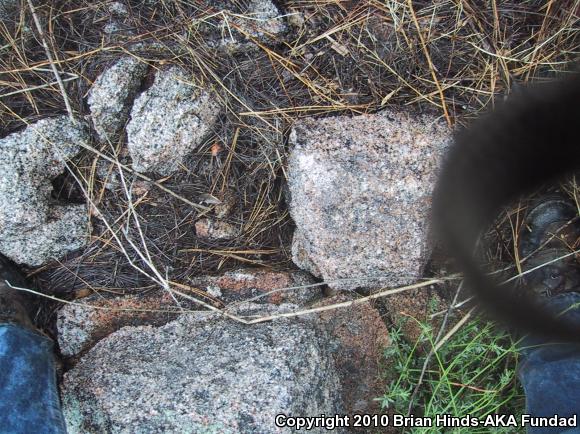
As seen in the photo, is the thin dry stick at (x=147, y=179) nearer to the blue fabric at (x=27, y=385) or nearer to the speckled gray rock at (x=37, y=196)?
the speckled gray rock at (x=37, y=196)

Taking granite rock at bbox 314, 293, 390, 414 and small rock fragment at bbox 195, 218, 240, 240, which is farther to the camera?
small rock fragment at bbox 195, 218, 240, 240

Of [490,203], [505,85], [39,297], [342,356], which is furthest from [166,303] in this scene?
[505,85]

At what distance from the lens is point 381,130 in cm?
171

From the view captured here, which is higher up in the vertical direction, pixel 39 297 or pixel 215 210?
pixel 215 210

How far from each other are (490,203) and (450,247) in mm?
243

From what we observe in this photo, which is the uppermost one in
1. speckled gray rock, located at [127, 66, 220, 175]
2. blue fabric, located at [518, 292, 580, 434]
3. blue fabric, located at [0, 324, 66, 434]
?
speckled gray rock, located at [127, 66, 220, 175]

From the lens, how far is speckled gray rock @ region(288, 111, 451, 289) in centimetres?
169

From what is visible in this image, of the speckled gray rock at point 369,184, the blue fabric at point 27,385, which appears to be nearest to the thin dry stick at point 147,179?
the speckled gray rock at point 369,184

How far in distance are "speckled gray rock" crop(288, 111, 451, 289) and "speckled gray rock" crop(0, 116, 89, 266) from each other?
75 cm

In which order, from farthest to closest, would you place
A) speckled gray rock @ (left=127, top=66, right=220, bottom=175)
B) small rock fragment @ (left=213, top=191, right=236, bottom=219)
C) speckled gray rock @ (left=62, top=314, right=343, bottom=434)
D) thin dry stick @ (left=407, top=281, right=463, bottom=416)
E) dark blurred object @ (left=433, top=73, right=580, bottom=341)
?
small rock fragment @ (left=213, top=191, right=236, bottom=219) < speckled gray rock @ (left=127, top=66, right=220, bottom=175) < thin dry stick @ (left=407, top=281, right=463, bottom=416) < speckled gray rock @ (left=62, top=314, right=343, bottom=434) < dark blurred object @ (left=433, top=73, right=580, bottom=341)

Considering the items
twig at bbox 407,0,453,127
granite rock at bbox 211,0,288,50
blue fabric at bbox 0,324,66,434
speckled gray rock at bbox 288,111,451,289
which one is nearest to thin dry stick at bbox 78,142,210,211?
speckled gray rock at bbox 288,111,451,289

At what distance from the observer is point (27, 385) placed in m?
1.69

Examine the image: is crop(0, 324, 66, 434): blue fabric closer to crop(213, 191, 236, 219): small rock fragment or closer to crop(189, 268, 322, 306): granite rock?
crop(189, 268, 322, 306): granite rock

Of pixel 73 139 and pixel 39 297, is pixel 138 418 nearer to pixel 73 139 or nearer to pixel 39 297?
pixel 39 297
